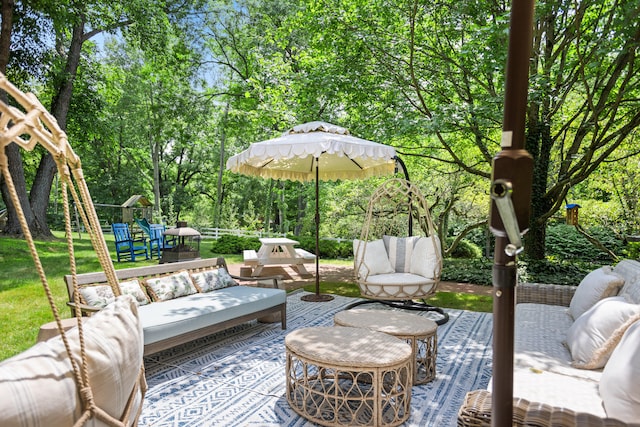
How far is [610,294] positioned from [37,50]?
13338 mm

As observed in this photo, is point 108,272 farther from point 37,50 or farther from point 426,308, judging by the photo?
point 37,50

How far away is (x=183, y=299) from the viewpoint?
392 centimetres

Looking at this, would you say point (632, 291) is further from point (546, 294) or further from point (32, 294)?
point (32, 294)

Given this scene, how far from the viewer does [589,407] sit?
5.46ft

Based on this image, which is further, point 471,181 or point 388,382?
point 471,181

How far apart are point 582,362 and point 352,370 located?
4.25 ft

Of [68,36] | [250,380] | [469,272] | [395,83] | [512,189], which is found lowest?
[250,380]

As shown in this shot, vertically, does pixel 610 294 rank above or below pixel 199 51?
below

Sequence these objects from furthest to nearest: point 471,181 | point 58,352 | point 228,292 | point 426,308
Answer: point 471,181 → point 426,308 → point 228,292 → point 58,352

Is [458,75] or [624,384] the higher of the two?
[458,75]

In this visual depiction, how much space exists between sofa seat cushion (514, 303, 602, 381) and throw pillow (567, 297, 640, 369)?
0.07m

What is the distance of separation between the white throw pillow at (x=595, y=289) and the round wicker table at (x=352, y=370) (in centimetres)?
144

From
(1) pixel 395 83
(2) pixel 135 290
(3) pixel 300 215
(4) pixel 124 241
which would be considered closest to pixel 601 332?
(2) pixel 135 290

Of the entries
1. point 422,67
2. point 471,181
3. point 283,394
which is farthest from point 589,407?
point 471,181
